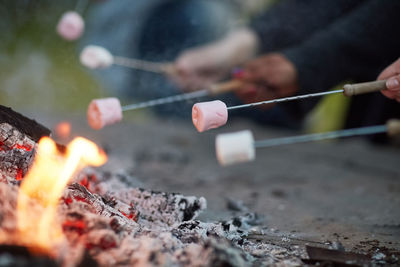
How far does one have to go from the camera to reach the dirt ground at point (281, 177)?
116cm

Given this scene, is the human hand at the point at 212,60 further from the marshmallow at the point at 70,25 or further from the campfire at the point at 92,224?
the campfire at the point at 92,224

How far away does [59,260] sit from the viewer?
65 cm

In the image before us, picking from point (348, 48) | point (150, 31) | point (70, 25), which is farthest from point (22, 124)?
point (150, 31)

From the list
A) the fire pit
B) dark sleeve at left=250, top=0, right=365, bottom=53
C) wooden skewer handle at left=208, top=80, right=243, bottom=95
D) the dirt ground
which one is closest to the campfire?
the fire pit

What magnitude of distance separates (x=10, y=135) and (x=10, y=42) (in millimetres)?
1911

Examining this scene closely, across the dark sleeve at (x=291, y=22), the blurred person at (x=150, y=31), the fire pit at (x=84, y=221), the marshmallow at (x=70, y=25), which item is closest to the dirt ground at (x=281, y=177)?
the fire pit at (x=84, y=221)

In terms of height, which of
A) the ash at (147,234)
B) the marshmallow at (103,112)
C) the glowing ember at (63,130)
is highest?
the glowing ember at (63,130)

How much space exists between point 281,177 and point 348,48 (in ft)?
2.43

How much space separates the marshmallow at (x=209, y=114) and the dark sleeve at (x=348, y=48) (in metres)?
0.85

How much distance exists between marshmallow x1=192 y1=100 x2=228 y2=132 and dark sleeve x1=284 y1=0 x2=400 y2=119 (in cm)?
85

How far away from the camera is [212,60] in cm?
210

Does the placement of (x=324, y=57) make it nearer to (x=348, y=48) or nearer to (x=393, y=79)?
(x=348, y=48)

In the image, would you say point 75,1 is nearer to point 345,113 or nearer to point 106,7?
point 106,7

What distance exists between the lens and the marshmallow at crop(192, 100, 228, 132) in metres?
0.92
